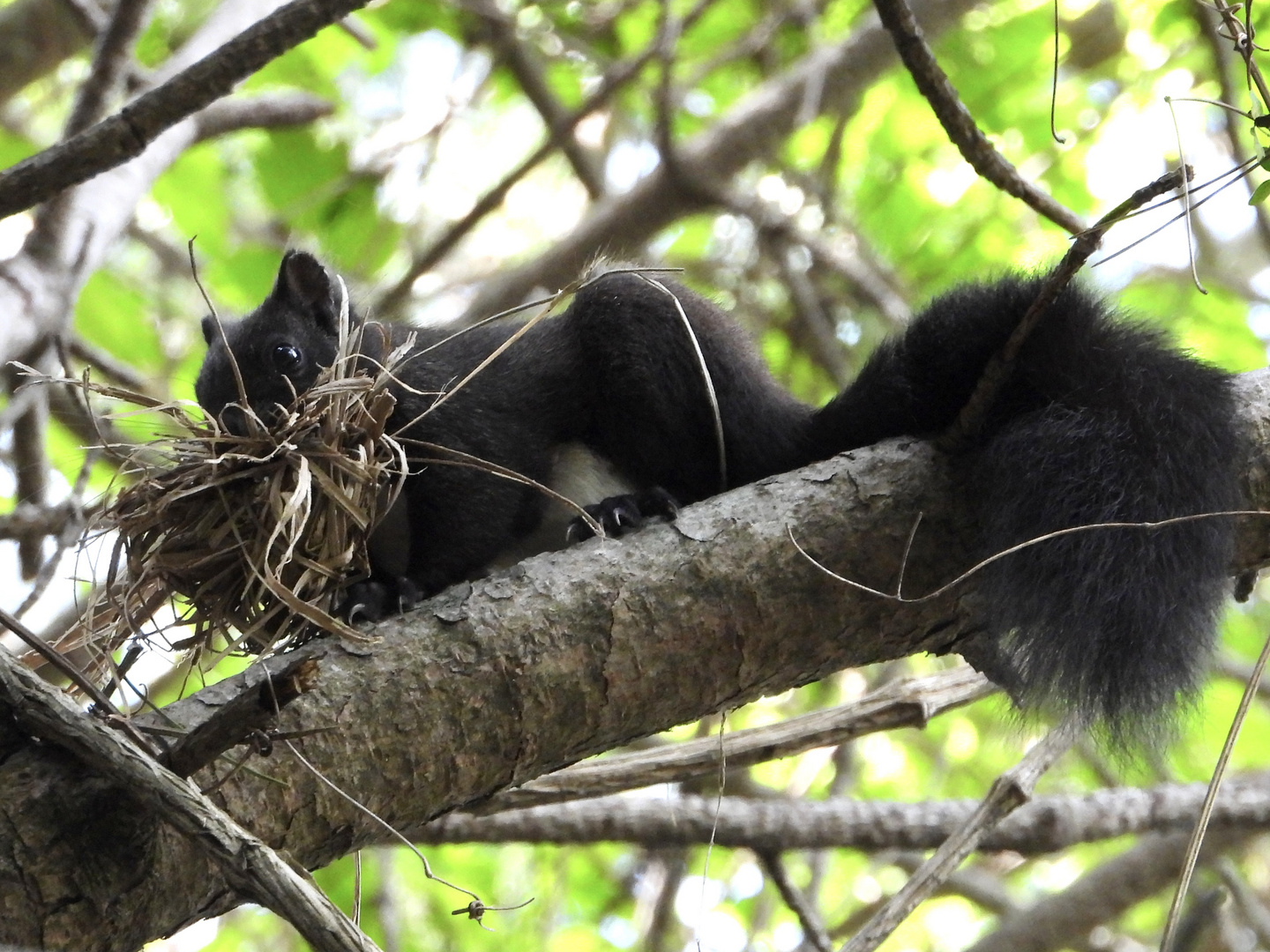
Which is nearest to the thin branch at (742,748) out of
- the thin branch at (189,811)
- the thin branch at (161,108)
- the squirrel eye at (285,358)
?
the squirrel eye at (285,358)

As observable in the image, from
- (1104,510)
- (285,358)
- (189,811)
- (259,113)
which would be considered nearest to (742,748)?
(1104,510)

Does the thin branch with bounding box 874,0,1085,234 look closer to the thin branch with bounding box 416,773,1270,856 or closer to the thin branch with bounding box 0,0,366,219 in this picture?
the thin branch with bounding box 0,0,366,219

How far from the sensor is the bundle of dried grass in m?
2.36

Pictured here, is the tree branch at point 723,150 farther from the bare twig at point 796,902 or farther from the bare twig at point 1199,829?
the bare twig at point 1199,829

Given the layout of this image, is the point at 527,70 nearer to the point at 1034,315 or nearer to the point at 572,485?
the point at 572,485

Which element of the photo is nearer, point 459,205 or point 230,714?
point 230,714

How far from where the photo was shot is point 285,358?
3129 mm

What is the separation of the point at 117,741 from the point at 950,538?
151cm

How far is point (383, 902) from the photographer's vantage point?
390 centimetres

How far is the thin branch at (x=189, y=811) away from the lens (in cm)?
135

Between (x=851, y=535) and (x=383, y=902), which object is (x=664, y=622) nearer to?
(x=851, y=535)

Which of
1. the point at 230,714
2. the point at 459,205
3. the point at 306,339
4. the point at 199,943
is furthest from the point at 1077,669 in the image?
the point at 459,205

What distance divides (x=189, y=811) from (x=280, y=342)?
1.82 m

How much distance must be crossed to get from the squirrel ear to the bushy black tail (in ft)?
5.60
